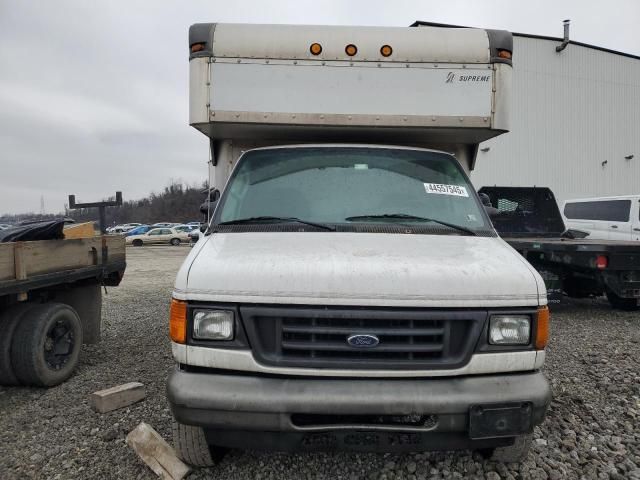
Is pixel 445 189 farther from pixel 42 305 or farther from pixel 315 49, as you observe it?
pixel 42 305

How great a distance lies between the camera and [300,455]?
3217 millimetres

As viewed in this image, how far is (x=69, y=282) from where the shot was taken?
496 centimetres

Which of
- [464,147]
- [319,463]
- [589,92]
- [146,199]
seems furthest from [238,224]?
[146,199]

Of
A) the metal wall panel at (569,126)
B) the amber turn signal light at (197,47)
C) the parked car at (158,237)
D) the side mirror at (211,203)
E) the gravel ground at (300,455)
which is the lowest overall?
the parked car at (158,237)

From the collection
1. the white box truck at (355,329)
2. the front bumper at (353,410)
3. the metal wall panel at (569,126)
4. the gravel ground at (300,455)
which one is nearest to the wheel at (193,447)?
the white box truck at (355,329)

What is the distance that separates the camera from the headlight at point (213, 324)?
2494mm

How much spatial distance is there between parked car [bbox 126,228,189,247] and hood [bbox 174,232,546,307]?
35395 millimetres

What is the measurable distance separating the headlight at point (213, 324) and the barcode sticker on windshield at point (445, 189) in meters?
1.94

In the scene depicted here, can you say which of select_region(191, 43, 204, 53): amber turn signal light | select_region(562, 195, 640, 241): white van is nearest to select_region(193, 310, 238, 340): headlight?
select_region(191, 43, 204, 53): amber turn signal light

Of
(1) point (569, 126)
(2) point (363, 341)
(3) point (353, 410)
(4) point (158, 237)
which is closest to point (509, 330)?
(2) point (363, 341)

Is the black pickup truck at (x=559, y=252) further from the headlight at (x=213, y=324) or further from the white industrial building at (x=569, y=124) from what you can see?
the white industrial building at (x=569, y=124)

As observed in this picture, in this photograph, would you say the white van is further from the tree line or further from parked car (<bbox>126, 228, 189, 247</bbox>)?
the tree line

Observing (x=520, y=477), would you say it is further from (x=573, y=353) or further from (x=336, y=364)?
(x=573, y=353)

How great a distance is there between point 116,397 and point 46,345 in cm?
118
